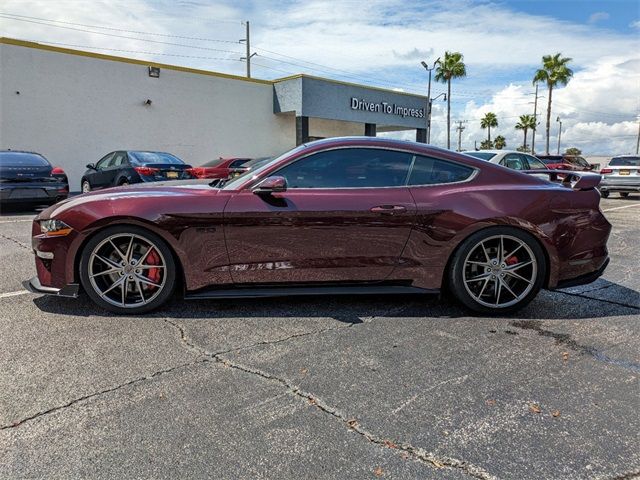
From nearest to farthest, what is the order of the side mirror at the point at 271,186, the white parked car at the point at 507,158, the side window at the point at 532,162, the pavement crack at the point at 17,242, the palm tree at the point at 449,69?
the side mirror at the point at 271,186
the pavement crack at the point at 17,242
the white parked car at the point at 507,158
the side window at the point at 532,162
the palm tree at the point at 449,69

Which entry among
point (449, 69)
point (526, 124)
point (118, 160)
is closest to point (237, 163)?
point (118, 160)

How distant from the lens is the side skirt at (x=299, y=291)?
3.66 meters

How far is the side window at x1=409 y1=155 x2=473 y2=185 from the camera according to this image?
3.87 meters

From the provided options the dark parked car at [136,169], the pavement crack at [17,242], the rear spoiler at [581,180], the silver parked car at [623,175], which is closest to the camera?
the rear spoiler at [581,180]

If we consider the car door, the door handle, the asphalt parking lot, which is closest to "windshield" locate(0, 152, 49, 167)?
the asphalt parking lot

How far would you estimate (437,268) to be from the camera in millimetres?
3797

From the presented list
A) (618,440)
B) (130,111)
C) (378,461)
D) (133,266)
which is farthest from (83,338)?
(130,111)

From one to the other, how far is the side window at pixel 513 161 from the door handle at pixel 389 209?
7909 millimetres

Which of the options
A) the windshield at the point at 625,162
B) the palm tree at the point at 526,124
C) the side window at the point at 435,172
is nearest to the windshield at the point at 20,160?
the side window at the point at 435,172

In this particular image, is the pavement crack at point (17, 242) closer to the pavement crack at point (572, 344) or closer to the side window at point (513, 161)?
the pavement crack at point (572, 344)

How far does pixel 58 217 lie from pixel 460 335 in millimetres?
3193

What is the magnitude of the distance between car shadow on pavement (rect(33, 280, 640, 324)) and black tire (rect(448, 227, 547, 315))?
0.08m

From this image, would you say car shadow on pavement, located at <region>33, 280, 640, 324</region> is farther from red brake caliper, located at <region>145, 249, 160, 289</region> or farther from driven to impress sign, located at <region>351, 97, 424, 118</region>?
driven to impress sign, located at <region>351, 97, 424, 118</region>

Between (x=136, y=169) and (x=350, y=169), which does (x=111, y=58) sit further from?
(x=350, y=169)
